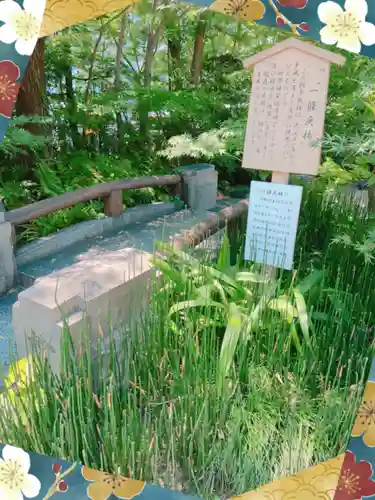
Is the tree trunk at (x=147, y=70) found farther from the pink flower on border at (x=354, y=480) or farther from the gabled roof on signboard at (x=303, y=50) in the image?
the pink flower on border at (x=354, y=480)

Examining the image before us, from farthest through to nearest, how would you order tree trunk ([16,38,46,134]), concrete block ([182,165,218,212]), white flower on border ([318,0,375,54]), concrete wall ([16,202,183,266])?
concrete block ([182,165,218,212]) < tree trunk ([16,38,46,134]) < concrete wall ([16,202,183,266]) < white flower on border ([318,0,375,54])

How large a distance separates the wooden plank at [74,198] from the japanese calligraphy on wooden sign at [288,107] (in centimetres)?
187

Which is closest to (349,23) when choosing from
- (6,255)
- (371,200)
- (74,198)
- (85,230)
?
(371,200)

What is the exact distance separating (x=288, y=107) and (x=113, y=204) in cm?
242

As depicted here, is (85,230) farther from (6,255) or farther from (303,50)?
(303,50)

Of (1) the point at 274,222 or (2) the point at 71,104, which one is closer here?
(1) the point at 274,222

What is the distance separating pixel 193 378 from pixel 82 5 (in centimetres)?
116

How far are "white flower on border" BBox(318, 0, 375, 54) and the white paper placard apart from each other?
753 millimetres

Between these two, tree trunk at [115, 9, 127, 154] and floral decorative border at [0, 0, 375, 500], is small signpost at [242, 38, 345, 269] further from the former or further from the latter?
tree trunk at [115, 9, 127, 154]

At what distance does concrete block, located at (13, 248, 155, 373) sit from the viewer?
165cm

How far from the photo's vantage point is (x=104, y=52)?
20.1 ft

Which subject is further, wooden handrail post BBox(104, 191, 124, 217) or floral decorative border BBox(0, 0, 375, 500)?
wooden handrail post BBox(104, 191, 124, 217)

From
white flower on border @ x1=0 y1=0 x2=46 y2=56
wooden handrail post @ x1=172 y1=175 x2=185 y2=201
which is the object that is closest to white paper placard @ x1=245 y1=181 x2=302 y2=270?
white flower on border @ x1=0 y1=0 x2=46 y2=56

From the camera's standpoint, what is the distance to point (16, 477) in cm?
148
